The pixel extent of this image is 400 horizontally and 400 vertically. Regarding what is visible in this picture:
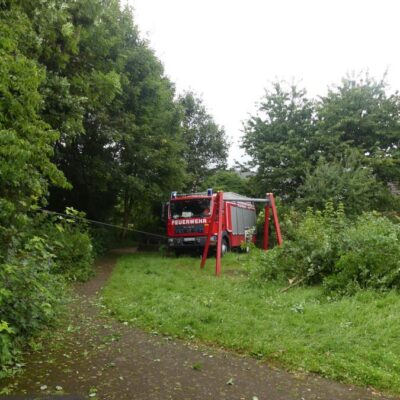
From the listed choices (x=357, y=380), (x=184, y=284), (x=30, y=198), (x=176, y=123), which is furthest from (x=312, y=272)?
(x=176, y=123)

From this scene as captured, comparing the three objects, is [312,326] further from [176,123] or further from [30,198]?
[176,123]

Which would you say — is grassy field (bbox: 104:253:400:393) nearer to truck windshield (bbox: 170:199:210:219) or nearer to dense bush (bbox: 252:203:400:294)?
dense bush (bbox: 252:203:400:294)

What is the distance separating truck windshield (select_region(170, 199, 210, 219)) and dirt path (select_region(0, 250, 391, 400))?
10107mm

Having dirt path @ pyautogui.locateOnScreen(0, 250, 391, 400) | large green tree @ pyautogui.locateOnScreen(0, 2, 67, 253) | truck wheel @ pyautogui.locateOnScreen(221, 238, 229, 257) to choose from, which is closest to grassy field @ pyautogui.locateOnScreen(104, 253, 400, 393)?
dirt path @ pyautogui.locateOnScreen(0, 250, 391, 400)

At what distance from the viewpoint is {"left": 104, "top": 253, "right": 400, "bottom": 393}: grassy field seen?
452 centimetres

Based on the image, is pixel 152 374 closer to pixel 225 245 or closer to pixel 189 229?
pixel 189 229

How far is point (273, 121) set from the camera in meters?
22.9

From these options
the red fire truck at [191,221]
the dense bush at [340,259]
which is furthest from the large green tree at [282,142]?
the dense bush at [340,259]

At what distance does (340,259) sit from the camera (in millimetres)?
7898

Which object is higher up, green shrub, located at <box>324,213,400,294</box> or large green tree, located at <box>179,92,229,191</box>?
large green tree, located at <box>179,92,229,191</box>

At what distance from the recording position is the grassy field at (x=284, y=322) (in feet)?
14.8

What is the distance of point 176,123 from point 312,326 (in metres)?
13.5

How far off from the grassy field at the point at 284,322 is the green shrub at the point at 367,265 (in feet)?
1.39

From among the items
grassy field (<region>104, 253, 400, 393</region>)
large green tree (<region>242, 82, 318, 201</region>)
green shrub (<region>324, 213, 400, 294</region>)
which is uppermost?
large green tree (<region>242, 82, 318, 201</region>)
